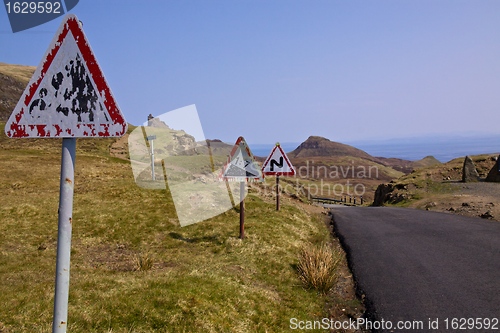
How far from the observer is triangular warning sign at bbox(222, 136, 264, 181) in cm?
1391

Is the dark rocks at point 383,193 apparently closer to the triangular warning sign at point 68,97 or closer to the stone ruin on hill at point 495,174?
the stone ruin on hill at point 495,174

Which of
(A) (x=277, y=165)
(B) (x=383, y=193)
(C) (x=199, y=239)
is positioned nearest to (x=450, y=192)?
(B) (x=383, y=193)

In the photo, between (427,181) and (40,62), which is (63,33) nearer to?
(40,62)

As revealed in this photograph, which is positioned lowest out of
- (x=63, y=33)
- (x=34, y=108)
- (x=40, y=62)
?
(x=34, y=108)

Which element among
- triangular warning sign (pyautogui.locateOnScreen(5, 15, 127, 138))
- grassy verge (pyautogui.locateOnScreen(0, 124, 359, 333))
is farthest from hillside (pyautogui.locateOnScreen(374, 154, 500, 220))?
triangular warning sign (pyautogui.locateOnScreen(5, 15, 127, 138))

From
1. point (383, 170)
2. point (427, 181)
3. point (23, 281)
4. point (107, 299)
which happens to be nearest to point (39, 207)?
point (23, 281)

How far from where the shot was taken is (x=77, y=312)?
7.15m

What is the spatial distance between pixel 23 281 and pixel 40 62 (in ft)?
25.2

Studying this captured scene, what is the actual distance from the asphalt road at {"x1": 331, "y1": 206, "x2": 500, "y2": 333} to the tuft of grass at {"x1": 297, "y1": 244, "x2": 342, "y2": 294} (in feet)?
2.47

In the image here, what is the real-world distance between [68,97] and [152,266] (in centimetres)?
829

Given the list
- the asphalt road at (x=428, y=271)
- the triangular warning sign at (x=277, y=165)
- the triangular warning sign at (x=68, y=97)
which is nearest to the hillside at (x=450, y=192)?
the asphalt road at (x=428, y=271)

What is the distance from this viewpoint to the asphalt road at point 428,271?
770 cm

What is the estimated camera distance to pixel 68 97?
4.15 meters

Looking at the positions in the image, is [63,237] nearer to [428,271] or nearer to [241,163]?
[428,271]
